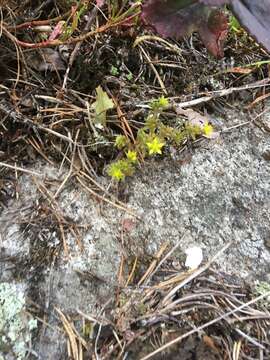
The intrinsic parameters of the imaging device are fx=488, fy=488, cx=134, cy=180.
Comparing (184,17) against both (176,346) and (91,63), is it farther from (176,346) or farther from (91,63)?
(176,346)

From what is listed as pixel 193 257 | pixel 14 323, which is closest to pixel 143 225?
pixel 193 257

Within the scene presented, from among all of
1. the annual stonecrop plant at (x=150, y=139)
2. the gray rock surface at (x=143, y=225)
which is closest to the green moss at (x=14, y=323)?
the gray rock surface at (x=143, y=225)

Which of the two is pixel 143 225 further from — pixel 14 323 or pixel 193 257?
pixel 14 323

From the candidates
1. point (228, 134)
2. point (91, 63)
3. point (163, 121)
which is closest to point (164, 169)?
point (163, 121)

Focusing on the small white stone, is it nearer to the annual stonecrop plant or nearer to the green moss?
the annual stonecrop plant

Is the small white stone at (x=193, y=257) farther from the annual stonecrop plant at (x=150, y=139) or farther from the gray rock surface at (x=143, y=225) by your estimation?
the annual stonecrop plant at (x=150, y=139)

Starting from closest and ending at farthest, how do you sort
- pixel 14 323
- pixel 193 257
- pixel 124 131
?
pixel 14 323 < pixel 193 257 < pixel 124 131
